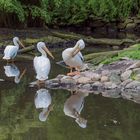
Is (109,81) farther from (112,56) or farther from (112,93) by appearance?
Result: (112,56)

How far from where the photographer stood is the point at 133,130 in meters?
9.38

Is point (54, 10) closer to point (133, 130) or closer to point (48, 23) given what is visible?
point (48, 23)

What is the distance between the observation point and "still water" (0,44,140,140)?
9.20 metres

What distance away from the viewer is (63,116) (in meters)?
10.6

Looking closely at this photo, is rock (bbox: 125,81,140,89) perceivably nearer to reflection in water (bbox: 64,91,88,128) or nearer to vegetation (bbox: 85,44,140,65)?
reflection in water (bbox: 64,91,88,128)

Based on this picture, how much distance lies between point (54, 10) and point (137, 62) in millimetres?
16002

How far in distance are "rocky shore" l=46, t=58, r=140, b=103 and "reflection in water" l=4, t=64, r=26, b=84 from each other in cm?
157

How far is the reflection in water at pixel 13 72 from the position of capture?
15.0 m

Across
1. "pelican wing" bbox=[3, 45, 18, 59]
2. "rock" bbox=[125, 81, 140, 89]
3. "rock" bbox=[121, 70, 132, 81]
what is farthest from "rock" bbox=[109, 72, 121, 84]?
"pelican wing" bbox=[3, 45, 18, 59]

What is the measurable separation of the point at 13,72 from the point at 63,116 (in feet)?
19.2

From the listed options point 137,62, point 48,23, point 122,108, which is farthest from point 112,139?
point 48,23

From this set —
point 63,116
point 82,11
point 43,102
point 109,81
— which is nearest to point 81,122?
point 63,116

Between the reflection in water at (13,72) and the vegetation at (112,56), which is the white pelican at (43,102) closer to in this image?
the reflection in water at (13,72)

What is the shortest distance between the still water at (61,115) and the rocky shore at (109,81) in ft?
1.35
